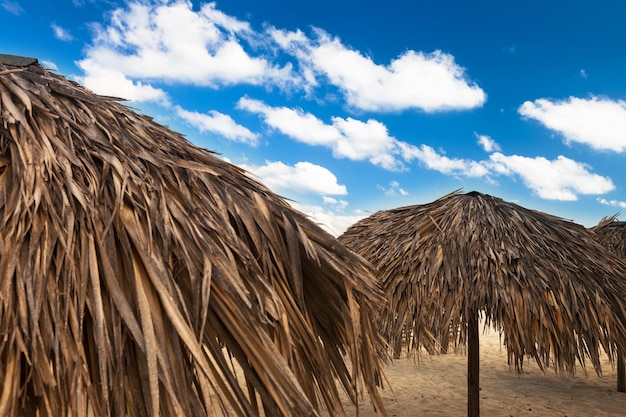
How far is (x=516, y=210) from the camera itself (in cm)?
555

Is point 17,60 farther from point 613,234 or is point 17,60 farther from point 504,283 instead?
point 613,234

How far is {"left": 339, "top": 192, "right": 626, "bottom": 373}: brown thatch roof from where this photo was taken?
4527 mm

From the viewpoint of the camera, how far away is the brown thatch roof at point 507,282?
178 inches

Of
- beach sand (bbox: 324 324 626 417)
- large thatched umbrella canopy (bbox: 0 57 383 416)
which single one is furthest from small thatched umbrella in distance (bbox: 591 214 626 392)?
large thatched umbrella canopy (bbox: 0 57 383 416)

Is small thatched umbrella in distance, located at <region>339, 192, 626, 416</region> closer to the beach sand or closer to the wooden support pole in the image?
the wooden support pole

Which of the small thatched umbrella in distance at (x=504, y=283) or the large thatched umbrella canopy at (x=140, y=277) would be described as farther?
the small thatched umbrella in distance at (x=504, y=283)

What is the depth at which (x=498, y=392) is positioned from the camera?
286 inches

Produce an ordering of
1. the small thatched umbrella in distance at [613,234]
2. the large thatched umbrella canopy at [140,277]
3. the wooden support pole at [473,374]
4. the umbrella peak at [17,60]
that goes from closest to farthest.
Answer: the large thatched umbrella canopy at [140,277] → the umbrella peak at [17,60] → the wooden support pole at [473,374] → the small thatched umbrella in distance at [613,234]

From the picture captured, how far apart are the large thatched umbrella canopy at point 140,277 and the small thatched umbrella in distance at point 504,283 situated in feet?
8.45

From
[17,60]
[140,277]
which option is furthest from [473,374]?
[17,60]

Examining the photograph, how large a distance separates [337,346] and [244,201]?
96 centimetres

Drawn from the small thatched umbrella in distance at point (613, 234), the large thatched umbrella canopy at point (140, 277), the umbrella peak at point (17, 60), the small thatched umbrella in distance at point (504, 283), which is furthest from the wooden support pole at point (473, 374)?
the umbrella peak at point (17, 60)

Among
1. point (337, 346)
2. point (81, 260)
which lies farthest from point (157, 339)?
point (337, 346)

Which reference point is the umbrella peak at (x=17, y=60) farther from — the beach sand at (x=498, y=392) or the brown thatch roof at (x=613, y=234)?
the brown thatch roof at (x=613, y=234)
